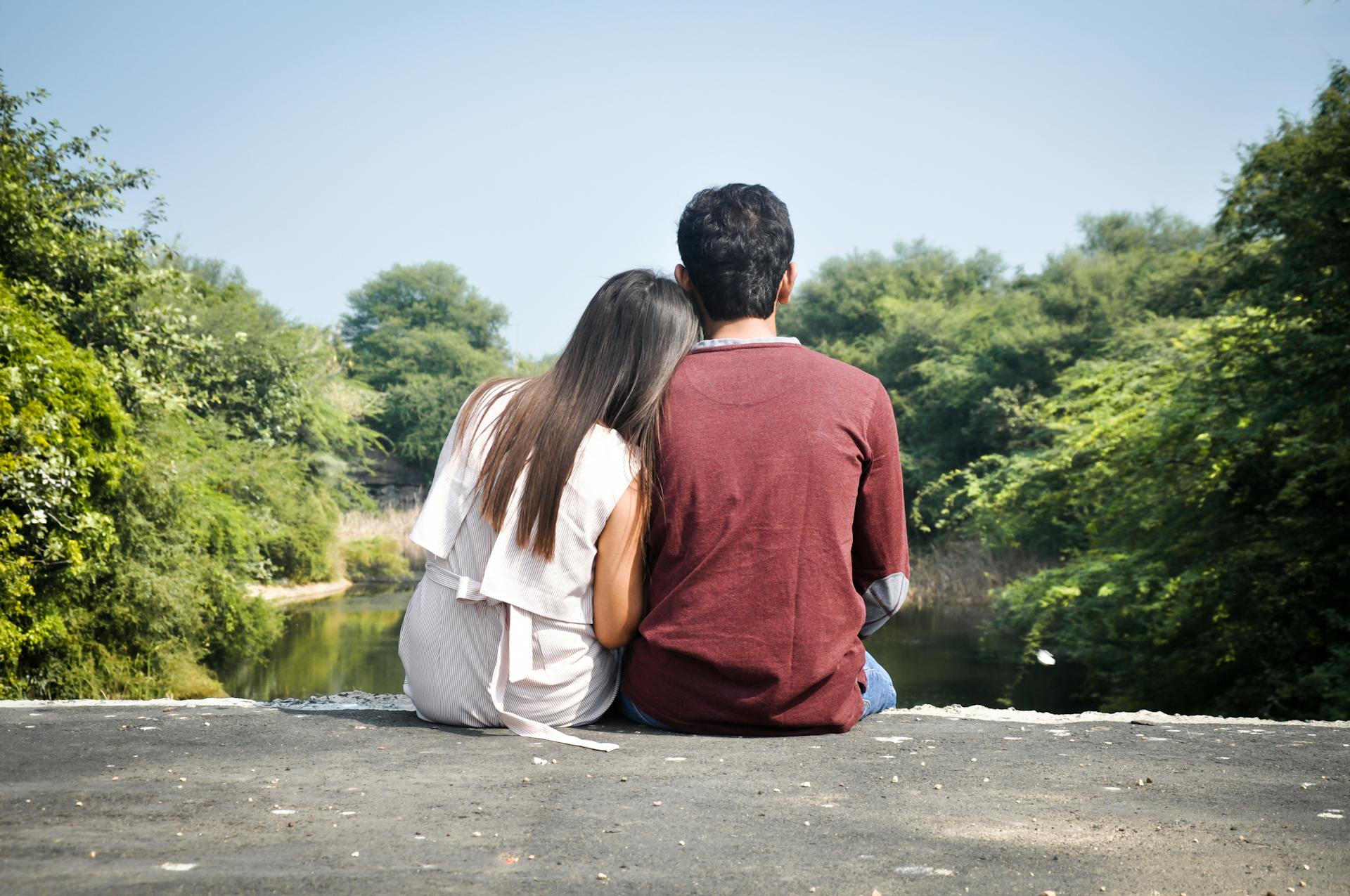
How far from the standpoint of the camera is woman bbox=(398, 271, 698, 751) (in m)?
3.05

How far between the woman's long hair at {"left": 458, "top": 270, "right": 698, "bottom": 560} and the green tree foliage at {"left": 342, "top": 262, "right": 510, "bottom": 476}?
5358 centimetres

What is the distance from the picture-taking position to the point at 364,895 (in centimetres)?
197

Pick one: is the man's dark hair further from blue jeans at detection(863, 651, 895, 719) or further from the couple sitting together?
blue jeans at detection(863, 651, 895, 719)

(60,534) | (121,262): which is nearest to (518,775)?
(60,534)

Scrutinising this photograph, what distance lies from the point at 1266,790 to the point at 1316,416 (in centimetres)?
938

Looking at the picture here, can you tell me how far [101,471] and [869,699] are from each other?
11.2 m

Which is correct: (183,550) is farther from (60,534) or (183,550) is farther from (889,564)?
(889,564)

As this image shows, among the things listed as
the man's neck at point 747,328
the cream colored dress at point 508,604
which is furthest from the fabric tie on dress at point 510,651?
the man's neck at point 747,328

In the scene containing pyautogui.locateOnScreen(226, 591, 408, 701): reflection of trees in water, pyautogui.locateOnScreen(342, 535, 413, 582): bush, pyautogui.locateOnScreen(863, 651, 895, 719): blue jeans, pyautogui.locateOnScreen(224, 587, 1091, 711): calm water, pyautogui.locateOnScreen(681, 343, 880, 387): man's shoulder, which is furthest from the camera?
pyautogui.locateOnScreen(342, 535, 413, 582): bush

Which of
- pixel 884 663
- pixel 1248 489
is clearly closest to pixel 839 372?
pixel 1248 489

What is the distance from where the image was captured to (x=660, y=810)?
2.51m

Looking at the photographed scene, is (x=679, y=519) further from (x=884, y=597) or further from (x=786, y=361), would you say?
(x=884, y=597)

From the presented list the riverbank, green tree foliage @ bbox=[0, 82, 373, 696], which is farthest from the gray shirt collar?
the riverbank

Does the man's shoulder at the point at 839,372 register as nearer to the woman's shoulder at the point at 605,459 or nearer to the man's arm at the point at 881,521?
the man's arm at the point at 881,521
